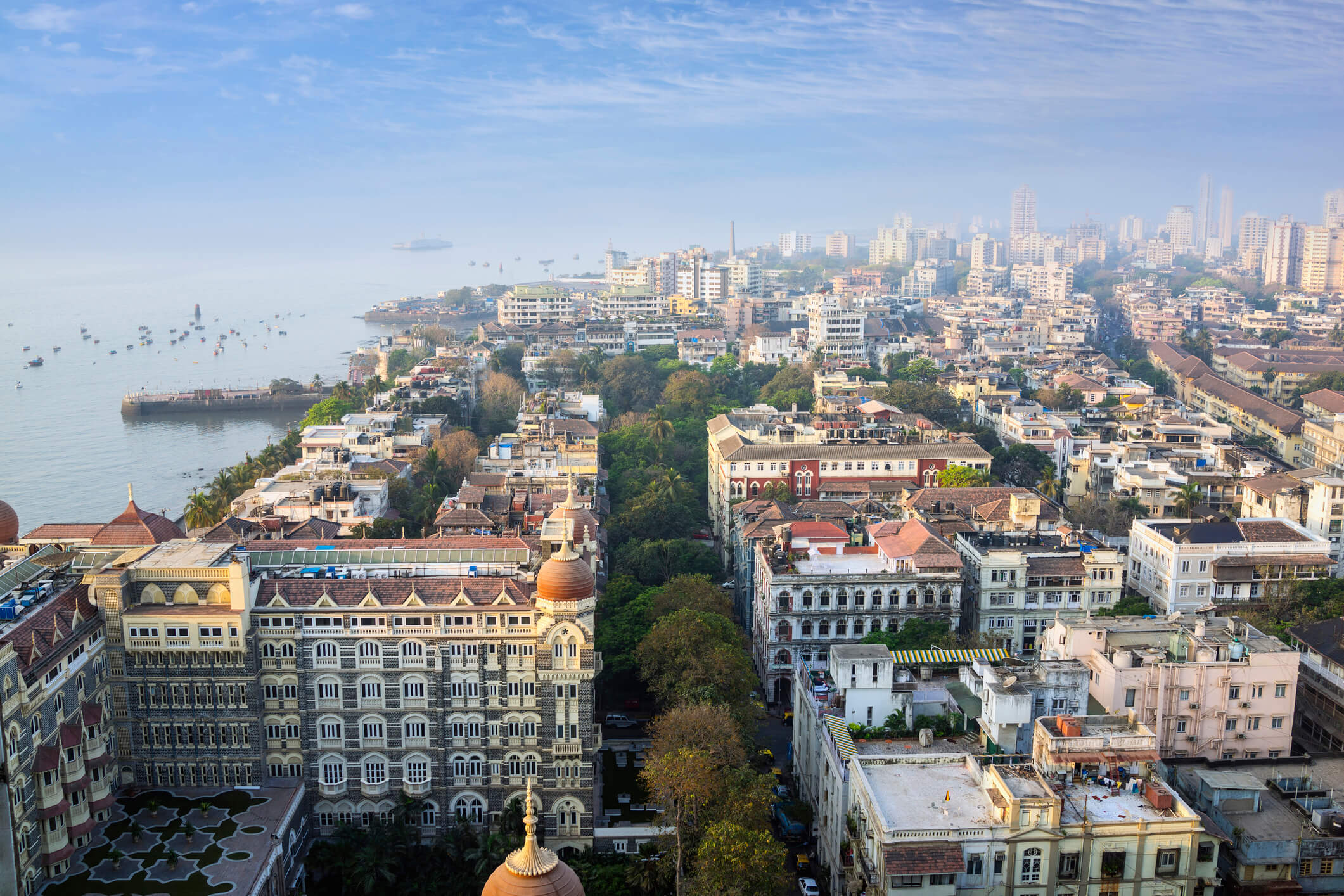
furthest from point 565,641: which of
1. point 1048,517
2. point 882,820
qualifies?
point 1048,517

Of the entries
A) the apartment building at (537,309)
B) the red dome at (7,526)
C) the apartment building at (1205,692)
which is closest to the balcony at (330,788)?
the red dome at (7,526)

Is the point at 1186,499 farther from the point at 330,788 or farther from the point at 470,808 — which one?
the point at 330,788

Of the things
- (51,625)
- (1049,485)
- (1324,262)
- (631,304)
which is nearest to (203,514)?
(51,625)

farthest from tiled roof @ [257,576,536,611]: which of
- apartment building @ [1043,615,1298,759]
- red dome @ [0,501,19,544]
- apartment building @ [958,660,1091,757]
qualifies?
apartment building @ [1043,615,1298,759]

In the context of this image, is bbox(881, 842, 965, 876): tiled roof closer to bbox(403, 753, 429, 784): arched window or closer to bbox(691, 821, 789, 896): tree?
bbox(691, 821, 789, 896): tree

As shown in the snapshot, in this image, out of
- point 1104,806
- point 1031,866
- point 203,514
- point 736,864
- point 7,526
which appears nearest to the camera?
point 1031,866

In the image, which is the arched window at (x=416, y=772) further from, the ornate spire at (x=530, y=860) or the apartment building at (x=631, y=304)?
the apartment building at (x=631, y=304)

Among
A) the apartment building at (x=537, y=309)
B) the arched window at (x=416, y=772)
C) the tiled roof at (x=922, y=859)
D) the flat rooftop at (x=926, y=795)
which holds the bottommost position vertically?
the arched window at (x=416, y=772)
